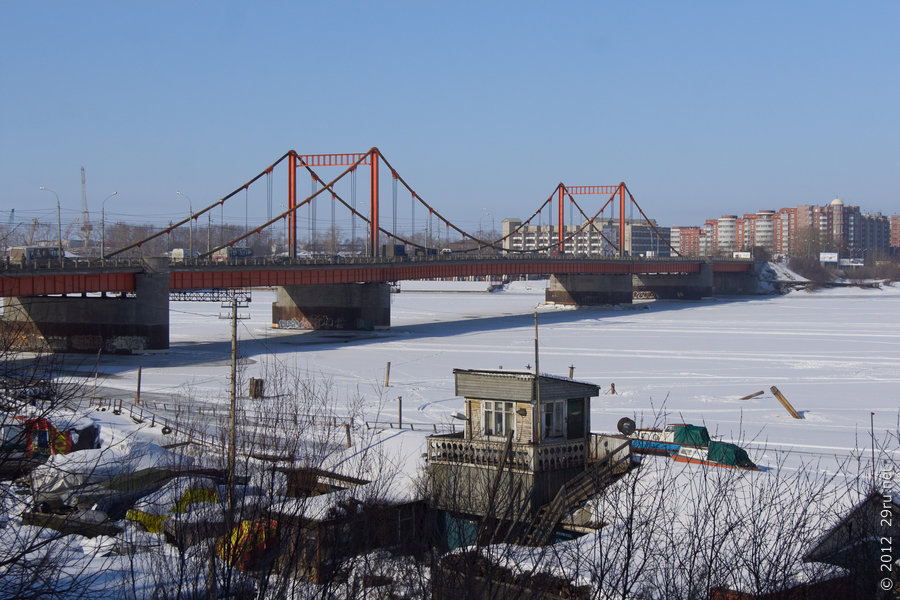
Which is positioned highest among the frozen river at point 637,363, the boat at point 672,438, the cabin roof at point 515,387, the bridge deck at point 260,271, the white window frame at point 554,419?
the bridge deck at point 260,271

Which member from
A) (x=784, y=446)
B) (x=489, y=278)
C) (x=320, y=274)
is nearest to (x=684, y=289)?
(x=489, y=278)

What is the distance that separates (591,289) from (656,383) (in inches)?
3092

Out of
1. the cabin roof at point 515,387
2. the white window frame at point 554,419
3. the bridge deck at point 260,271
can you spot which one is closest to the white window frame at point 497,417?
the cabin roof at point 515,387

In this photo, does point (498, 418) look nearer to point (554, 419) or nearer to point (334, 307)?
point (554, 419)

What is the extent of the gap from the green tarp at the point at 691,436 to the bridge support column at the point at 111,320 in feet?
136

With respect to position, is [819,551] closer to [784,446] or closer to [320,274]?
[784,446]

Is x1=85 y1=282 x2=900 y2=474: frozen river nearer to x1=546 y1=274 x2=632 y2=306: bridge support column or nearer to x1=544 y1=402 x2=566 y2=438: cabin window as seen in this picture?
x1=544 y1=402 x2=566 y2=438: cabin window

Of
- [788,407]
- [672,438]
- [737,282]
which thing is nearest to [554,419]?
[672,438]

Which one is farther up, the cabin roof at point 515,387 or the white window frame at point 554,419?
the cabin roof at point 515,387

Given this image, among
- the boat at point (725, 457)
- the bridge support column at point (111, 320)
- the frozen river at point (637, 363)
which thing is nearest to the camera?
the boat at point (725, 457)

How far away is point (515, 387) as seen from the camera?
20.5m

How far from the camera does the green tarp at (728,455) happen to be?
20422 millimetres

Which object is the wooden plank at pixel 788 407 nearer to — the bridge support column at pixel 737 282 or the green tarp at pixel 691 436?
the green tarp at pixel 691 436

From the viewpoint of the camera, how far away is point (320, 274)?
7331 centimetres
